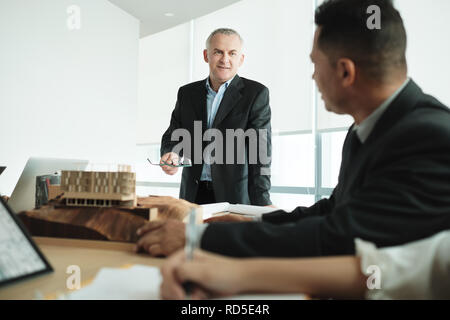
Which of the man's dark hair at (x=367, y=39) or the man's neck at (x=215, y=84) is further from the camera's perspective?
the man's neck at (x=215, y=84)

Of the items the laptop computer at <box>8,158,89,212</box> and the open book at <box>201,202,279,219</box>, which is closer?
the open book at <box>201,202,279,219</box>

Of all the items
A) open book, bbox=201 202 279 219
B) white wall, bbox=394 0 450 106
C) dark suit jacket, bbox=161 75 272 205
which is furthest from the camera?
white wall, bbox=394 0 450 106

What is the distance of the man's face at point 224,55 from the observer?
9.49 ft

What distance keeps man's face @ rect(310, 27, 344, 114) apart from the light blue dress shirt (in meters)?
1.71

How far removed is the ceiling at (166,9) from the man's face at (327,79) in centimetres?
405

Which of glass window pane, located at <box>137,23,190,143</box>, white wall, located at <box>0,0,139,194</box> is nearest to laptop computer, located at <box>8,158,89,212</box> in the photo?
white wall, located at <box>0,0,139,194</box>

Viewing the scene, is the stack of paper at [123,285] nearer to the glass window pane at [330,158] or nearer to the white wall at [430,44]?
the white wall at [430,44]

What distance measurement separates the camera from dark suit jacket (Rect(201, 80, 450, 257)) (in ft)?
2.64

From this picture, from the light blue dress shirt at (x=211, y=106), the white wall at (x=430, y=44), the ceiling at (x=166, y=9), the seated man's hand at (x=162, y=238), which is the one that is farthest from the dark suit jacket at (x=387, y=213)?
the ceiling at (x=166, y=9)

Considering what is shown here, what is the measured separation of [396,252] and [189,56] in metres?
5.67

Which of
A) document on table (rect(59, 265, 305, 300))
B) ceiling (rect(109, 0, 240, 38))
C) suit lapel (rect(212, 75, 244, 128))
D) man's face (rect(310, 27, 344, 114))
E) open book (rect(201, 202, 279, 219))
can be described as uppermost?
ceiling (rect(109, 0, 240, 38))

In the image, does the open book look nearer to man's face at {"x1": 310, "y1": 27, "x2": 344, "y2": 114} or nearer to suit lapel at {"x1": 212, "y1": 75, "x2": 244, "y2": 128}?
man's face at {"x1": 310, "y1": 27, "x2": 344, "y2": 114}
